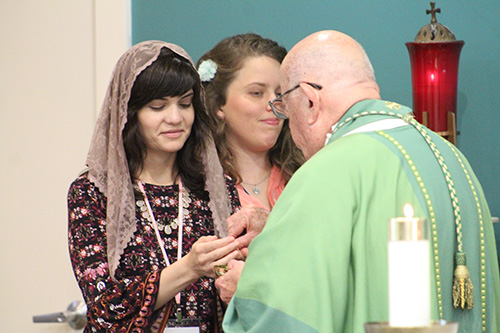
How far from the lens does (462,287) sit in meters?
1.61

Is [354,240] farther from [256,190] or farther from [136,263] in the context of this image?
[256,190]

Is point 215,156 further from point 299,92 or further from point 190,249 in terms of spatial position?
point 299,92

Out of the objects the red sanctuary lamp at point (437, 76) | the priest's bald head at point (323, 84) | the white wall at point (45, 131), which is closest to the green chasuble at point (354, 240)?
the priest's bald head at point (323, 84)

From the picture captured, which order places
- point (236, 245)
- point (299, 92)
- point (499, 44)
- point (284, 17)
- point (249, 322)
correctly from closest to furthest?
point (249, 322), point (299, 92), point (236, 245), point (499, 44), point (284, 17)

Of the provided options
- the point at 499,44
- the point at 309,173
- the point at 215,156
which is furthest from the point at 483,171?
the point at 309,173

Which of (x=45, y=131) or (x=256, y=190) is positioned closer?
(x=256, y=190)

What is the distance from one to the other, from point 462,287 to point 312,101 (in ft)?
1.86

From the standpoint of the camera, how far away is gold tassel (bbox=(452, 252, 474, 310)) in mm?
1611

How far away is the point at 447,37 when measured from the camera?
2.52 m

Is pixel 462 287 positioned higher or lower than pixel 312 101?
lower

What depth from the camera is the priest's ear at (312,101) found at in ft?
6.03

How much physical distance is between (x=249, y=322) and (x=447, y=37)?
4.39 ft

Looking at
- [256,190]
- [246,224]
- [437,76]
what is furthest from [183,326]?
[437,76]

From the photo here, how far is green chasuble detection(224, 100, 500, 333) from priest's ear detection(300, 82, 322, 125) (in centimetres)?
13
